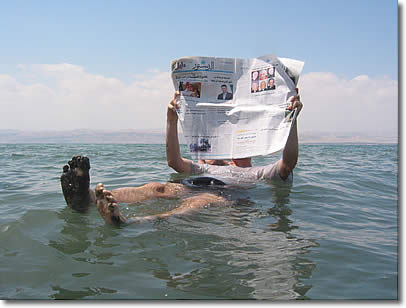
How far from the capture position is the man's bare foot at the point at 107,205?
2557 mm

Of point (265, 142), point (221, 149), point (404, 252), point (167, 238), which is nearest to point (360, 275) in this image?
point (404, 252)

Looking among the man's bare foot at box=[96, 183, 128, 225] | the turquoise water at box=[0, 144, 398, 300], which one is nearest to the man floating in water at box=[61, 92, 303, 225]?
the man's bare foot at box=[96, 183, 128, 225]

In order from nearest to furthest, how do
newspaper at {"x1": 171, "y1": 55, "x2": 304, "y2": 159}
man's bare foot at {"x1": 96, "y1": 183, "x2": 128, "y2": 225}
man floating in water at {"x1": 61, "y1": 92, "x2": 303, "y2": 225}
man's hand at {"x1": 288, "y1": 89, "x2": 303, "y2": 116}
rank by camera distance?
man's bare foot at {"x1": 96, "y1": 183, "x2": 128, "y2": 225}
man floating in water at {"x1": 61, "y1": 92, "x2": 303, "y2": 225}
man's hand at {"x1": 288, "y1": 89, "x2": 303, "y2": 116}
newspaper at {"x1": 171, "y1": 55, "x2": 304, "y2": 159}

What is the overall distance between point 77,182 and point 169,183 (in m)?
1.24

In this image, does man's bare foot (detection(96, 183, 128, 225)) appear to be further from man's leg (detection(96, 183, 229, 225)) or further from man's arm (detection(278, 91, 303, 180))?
man's arm (detection(278, 91, 303, 180))

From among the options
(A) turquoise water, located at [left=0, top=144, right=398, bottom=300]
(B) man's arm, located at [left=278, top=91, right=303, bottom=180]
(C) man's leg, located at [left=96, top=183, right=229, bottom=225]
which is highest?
(B) man's arm, located at [left=278, top=91, right=303, bottom=180]

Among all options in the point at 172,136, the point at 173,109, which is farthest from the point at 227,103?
the point at 172,136

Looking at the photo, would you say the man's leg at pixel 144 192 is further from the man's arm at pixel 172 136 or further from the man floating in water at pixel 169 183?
the man's arm at pixel 172 136

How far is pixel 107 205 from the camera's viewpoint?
2576mm

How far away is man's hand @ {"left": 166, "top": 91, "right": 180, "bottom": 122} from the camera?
3.80m

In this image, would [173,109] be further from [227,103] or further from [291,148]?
[291,148]

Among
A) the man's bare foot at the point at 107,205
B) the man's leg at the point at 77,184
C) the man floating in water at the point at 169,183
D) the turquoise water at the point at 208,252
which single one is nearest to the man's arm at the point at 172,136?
the man floating in water at the point at 169,183

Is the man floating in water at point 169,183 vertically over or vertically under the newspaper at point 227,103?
under

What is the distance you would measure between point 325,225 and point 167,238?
1.57 m
